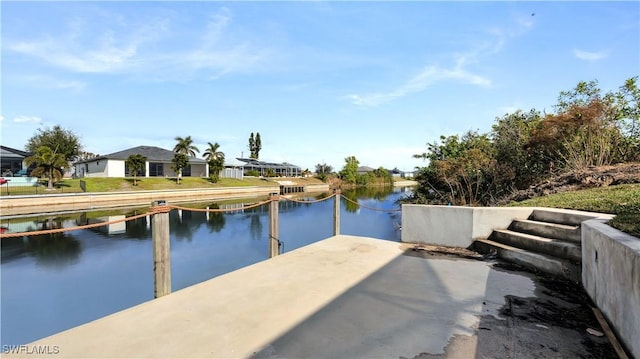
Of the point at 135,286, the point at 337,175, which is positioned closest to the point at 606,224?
the point at 135,286

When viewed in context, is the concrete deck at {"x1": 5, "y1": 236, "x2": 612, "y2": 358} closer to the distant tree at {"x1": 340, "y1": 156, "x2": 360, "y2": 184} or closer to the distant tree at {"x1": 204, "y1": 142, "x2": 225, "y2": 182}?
the distant tree at {"x1": 204, "y1": 142, "x2": 225, "y2": 182}

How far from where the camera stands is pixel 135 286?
608 cm

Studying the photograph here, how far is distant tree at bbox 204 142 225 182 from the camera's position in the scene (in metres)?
35.6

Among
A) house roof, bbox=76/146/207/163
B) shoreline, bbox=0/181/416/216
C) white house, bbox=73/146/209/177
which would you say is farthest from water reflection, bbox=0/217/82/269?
house roof, bbox=76/146/207/163

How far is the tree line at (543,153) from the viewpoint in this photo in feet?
26.0

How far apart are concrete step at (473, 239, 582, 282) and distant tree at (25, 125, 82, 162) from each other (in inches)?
1554

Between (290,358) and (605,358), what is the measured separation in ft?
6.40

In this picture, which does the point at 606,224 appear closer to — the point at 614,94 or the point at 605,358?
the point at 605,358

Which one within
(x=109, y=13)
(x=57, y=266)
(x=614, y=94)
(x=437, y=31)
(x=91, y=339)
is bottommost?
(x=57, y=266)

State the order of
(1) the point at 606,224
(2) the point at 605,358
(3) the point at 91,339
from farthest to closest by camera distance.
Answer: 1. (1) the point at 606,224
2. (3) the point at 91,339
3. (2) the point at 605,358

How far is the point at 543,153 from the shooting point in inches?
352

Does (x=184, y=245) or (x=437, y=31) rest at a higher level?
(x=437, y=31)

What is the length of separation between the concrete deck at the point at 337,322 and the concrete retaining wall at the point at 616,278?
188mm

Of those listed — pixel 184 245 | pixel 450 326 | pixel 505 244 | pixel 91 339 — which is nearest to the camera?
pixel 91 339
